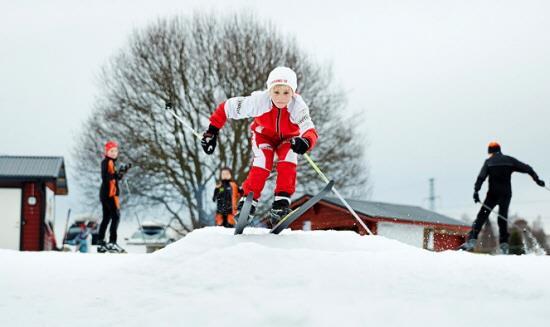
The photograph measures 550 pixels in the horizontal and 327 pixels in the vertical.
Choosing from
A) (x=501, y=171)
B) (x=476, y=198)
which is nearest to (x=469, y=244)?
(x=476, y=198)

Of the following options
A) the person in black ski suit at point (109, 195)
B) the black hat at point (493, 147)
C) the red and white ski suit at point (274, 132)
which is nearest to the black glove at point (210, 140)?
the red and white ski suit at point (274, 132)

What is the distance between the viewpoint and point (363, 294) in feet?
15.6

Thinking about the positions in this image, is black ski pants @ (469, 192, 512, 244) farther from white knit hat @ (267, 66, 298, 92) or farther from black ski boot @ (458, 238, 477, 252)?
white knit hat @ (267, 66, 298, 92)

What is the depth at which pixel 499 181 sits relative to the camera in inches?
429

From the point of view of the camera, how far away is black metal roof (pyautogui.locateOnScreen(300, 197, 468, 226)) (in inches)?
777

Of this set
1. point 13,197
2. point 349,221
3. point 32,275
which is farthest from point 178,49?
point 32,275

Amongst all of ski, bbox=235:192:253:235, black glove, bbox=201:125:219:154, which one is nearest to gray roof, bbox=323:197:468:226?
black glove, bbox=201:125:219:154

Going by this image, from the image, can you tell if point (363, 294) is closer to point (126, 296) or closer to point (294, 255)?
point (294, 255)

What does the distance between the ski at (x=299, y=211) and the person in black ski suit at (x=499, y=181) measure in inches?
207

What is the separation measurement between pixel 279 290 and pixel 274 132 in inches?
89.9

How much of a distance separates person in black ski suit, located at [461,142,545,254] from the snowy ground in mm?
5174

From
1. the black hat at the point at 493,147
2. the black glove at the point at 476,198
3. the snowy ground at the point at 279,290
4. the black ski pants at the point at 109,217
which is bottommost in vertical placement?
the snowy ground at the point at 279,290

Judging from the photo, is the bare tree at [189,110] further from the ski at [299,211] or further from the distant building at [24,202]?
the ski at [299,211]

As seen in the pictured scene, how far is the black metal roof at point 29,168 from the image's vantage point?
2086 cm
